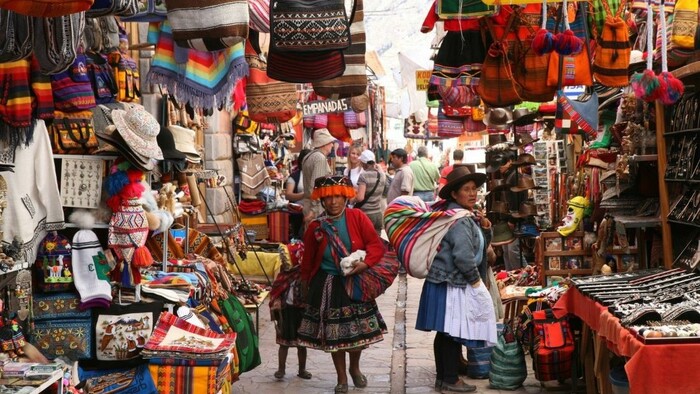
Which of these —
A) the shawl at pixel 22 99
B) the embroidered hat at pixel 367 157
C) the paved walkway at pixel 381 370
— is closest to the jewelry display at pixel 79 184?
the shawl at pixel 22 99

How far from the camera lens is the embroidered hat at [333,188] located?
27.0ft

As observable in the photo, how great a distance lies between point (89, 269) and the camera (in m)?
6.25

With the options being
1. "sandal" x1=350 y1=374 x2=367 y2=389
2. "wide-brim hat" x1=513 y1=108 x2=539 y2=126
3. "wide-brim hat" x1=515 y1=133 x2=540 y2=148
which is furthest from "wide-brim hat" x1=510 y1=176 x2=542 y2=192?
"sandal" x1=350 y1=374 x2=367 y2=389

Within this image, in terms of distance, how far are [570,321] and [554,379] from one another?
46 cm

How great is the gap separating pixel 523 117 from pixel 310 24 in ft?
26.2

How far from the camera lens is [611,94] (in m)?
10.6

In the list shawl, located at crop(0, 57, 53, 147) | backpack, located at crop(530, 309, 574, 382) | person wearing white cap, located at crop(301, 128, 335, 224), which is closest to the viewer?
shawl, located at crop(0, 57, 53, 147)

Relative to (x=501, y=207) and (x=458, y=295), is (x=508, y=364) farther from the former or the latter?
(x=501, y=207)

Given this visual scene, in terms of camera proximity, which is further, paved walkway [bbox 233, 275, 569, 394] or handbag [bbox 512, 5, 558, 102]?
paved walkway [bbox 233, 275, 569, 394]

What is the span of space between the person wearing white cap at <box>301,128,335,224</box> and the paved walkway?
77.1 inches

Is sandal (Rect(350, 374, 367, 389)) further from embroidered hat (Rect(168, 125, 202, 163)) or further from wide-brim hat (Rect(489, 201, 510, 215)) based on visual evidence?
wide-brim hat (Rect(489, 201, 510, 215))

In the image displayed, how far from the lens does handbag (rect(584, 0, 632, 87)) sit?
773 cm

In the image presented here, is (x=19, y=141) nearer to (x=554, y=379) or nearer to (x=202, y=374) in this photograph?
(x=202, y=374)

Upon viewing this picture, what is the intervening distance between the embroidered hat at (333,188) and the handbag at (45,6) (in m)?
4.58
